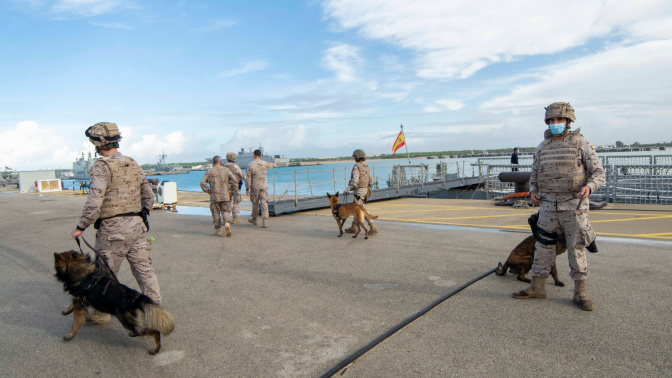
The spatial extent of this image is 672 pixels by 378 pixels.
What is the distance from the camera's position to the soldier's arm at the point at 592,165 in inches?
158

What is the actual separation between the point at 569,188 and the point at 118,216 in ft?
15.2

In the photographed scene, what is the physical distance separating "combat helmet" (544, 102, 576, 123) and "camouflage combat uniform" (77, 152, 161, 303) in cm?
444

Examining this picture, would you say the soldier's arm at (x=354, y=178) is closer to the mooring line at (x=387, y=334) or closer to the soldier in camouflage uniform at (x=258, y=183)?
the soldier in camouflage uniform at (x=258, y=183)

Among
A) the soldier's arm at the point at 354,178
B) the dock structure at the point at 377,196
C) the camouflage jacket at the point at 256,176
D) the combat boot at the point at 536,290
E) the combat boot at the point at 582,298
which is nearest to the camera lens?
the combat boot at the point at 582,298

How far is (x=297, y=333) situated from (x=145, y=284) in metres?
1.64

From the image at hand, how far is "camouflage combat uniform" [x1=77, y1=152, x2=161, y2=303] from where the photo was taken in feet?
12.4

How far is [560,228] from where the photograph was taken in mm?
4207

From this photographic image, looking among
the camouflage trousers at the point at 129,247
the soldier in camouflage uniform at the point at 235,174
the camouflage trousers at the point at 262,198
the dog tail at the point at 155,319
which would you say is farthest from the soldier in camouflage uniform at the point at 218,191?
the dog tail at the point at 155,319

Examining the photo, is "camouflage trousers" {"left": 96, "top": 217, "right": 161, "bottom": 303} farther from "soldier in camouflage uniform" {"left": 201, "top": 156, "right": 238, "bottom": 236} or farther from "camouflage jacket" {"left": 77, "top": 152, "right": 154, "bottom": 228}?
"soldier in camouflage uniform" {"left": 201, "top": 156, "right": 238, "bottom": 236}

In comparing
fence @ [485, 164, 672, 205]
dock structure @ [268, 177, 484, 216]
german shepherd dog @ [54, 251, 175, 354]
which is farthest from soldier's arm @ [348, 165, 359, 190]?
fence @ [485, 164, 672, 205]

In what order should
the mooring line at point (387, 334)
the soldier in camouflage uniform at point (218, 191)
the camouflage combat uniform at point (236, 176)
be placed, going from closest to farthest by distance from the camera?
the mooring line at point (387, 334)
the soldier in camouflage uniform at point (218, 191)
the camouflage combat uniform at point (236, 176)

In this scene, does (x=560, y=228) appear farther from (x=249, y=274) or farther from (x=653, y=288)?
(x=249, y=274)

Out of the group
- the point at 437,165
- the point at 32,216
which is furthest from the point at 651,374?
the point at 437,165

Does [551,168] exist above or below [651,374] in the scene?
above
